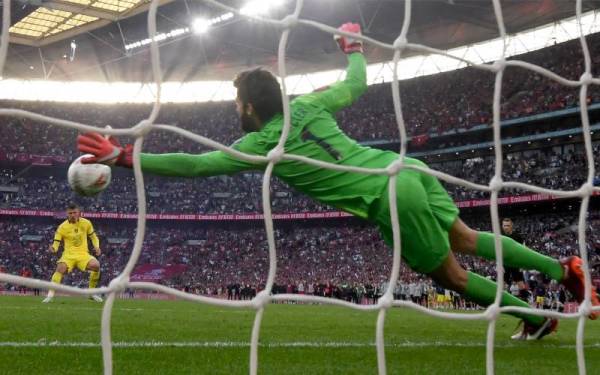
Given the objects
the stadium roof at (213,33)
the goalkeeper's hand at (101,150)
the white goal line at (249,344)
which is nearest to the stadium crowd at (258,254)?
the stadium roof at (213,33)

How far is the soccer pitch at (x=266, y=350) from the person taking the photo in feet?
11.7

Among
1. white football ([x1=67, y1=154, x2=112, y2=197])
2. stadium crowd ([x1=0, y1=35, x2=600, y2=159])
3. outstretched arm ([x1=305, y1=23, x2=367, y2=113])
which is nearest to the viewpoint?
white football ([x1=67, y1=154, x2=112, y2=197])

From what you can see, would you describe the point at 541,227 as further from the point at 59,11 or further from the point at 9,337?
the point at 9,337

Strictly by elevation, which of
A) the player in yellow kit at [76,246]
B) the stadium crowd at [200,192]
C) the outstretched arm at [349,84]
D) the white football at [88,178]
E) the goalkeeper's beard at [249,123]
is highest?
the stadium crowd at [200,192]

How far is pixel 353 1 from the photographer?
27.6 metres


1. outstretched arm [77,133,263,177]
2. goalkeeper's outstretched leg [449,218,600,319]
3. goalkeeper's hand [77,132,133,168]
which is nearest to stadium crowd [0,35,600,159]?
goalkeeper's outstretched leg [449,218,600,319]

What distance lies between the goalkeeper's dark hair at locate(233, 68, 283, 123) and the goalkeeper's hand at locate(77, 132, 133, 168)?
946 mm

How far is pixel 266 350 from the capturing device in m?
4.46

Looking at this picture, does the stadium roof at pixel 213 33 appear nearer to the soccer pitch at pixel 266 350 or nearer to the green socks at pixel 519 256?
the soccer pitch at pixel 266 350

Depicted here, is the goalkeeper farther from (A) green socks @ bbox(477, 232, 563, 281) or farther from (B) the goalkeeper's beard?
(A) green socks @ bbox(477, 232, 563, 281)

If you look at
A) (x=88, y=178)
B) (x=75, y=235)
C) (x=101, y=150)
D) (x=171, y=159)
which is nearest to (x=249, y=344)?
(x=88, y=178)

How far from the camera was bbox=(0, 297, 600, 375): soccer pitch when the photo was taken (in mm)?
3564

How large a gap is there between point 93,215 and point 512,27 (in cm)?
2383

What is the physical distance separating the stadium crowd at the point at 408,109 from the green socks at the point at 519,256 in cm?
2562
